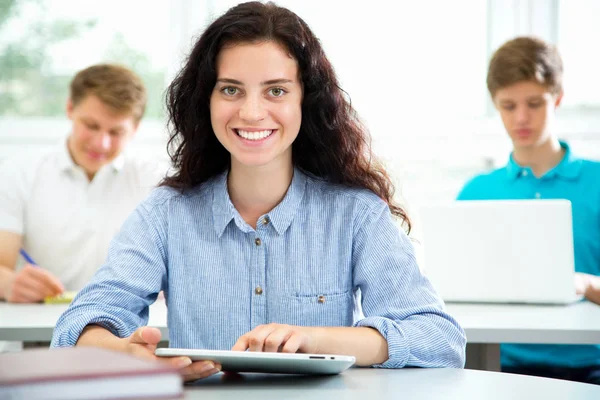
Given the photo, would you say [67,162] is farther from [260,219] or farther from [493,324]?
[493,324]

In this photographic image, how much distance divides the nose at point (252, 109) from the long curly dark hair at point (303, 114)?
10cm

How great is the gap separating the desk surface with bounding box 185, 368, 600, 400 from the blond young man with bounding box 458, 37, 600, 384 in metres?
1.52

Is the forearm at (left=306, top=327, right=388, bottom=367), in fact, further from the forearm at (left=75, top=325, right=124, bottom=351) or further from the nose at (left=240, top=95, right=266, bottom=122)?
the nose at (left=240, top=95, right=266, bottom=122)

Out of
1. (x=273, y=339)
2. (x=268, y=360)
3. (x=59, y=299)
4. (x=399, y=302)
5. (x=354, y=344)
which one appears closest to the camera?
(x=268, y=360)

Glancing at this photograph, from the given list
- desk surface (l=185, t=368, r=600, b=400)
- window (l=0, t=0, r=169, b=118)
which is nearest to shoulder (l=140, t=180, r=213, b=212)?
desk surface (l=185, t=368, r=600, b=400)

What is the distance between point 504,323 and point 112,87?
5.35ft

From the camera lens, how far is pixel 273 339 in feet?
3.83

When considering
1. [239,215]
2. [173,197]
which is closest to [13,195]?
[173,197]

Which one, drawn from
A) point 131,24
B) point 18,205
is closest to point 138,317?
point 18,205

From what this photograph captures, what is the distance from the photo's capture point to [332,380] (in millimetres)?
1147

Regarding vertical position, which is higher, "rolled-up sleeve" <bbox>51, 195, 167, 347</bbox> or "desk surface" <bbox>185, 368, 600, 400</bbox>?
"rolled-up sleeve" <bbox>51, 195, 167, 347</bbox>

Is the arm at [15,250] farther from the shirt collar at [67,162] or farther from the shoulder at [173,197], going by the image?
the shoulder at [173,197]

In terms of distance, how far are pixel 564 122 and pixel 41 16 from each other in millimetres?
2558

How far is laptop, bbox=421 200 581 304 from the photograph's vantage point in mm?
2107
